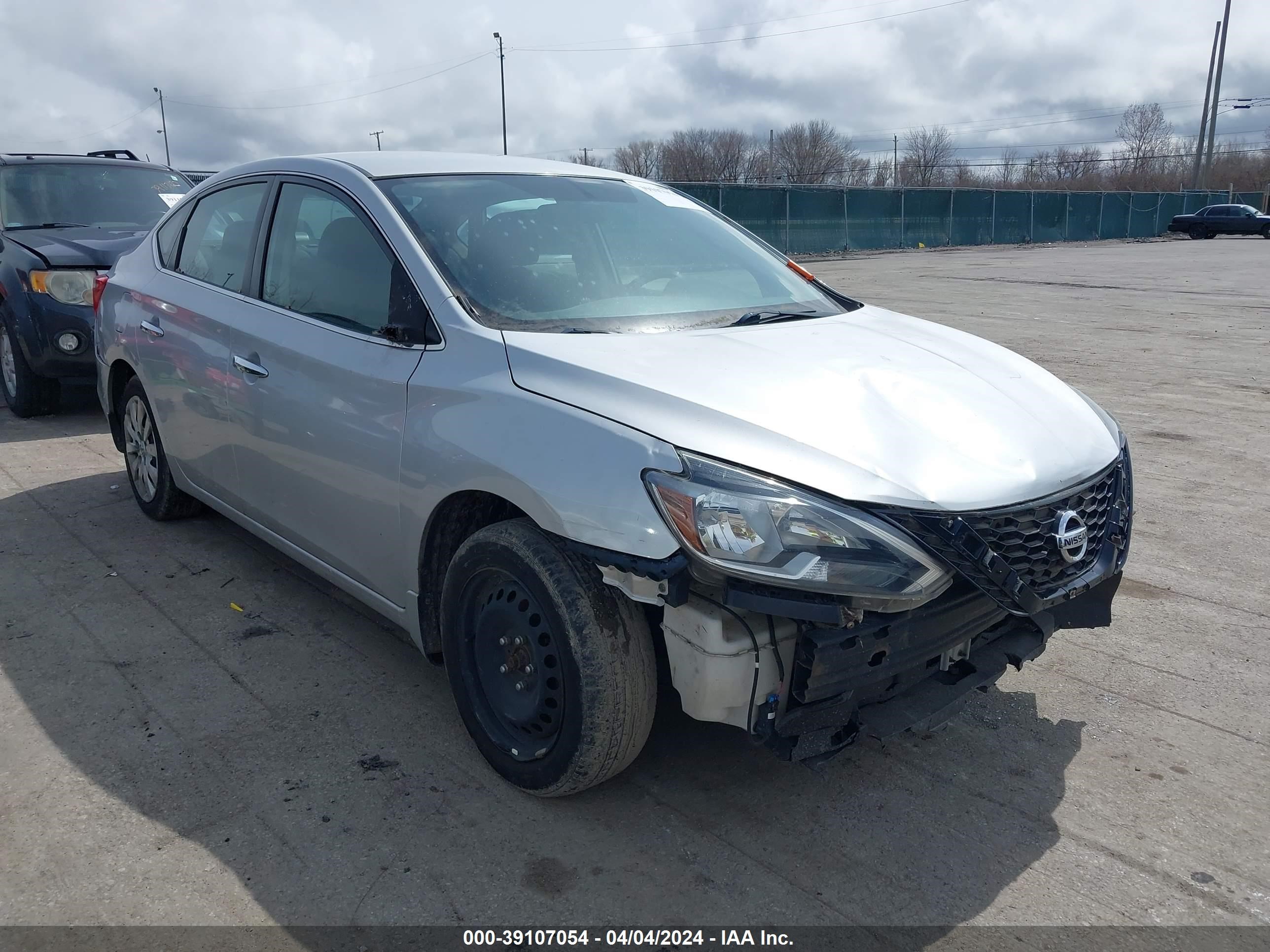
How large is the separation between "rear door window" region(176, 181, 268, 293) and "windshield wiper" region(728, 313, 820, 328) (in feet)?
6.54

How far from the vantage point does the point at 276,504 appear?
→ 3820 mm

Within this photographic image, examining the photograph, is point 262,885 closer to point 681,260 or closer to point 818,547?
point 818,547

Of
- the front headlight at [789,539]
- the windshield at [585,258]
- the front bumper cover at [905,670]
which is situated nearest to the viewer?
the front headlight at [789,539]

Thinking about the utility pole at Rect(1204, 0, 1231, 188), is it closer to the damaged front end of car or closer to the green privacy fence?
the green privacy fence

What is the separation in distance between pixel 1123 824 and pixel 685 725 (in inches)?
50.0

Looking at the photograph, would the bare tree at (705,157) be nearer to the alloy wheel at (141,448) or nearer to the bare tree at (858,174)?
the bare tree at (858,174)

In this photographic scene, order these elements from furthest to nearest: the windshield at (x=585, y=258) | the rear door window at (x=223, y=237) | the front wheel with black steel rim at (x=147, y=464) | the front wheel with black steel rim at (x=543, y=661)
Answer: the front wheel with black steel rim at (x=147, y=464) → the rear door window at (x=223, y=237) → the windshield at (x=585, y=258) → the front wheel with black steel rim at (x=543, y=661)

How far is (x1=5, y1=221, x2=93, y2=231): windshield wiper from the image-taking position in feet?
26.4

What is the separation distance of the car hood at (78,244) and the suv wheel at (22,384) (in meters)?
0.60

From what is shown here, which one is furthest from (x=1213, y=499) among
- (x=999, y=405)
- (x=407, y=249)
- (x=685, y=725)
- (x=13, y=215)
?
(x=13, y=215)

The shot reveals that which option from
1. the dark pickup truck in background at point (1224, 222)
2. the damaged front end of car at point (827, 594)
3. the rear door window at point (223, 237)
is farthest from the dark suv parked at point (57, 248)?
the dark pickup truck in background at point (1224, 222)

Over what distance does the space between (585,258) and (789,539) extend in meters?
1.52

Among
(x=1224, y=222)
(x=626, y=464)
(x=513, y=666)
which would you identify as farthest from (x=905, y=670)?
(x=1224, y=222)

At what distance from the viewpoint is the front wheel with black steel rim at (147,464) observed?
494 centimetres
